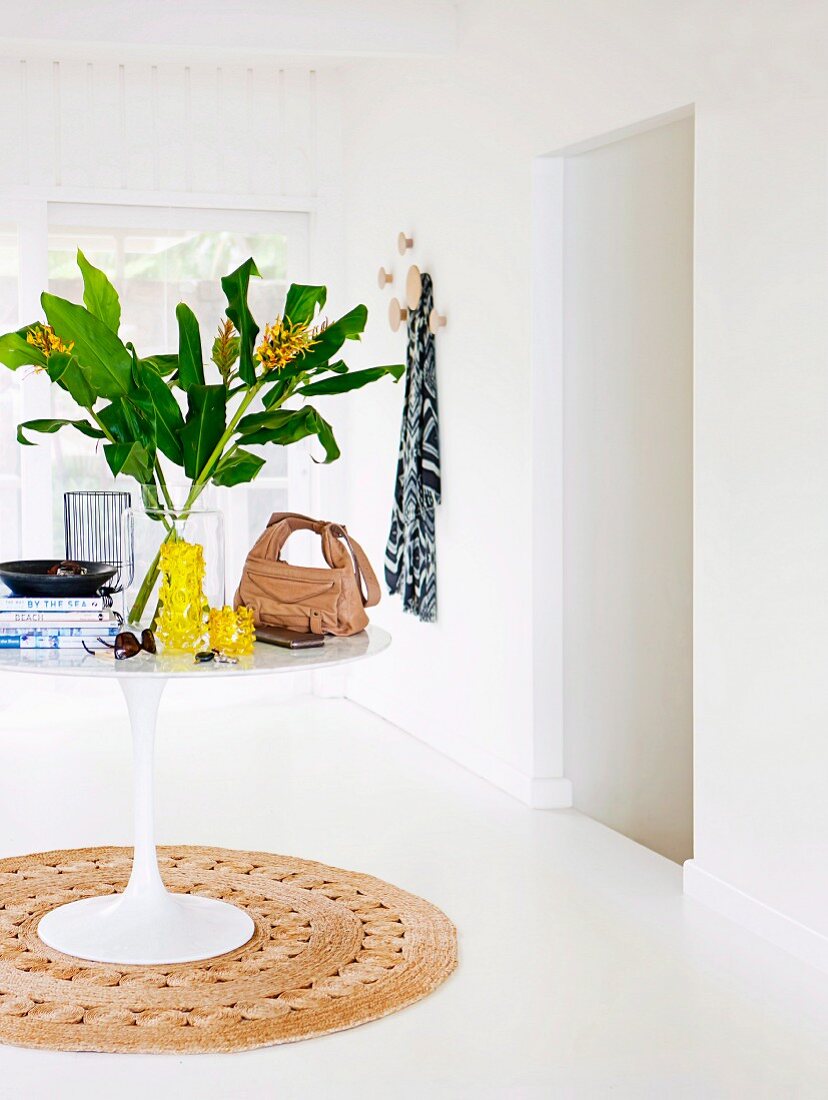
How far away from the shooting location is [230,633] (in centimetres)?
271

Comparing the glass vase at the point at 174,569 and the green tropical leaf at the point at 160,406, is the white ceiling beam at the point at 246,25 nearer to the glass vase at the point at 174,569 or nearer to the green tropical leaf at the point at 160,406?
the green tropical leaf at the point at 160,406

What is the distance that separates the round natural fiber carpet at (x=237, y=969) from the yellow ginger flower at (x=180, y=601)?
26.7 inches

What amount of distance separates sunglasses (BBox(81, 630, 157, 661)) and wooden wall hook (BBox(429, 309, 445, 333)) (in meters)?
2.36

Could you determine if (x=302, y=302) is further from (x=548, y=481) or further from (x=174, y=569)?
(x=548, y=481)

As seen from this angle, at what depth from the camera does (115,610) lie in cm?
280

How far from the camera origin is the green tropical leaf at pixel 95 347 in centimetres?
278

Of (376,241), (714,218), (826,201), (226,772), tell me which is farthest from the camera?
(376,241)

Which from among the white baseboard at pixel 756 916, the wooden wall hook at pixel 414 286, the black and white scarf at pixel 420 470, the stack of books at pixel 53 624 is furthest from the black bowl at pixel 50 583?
the wooden wall hook at pixel 414 286

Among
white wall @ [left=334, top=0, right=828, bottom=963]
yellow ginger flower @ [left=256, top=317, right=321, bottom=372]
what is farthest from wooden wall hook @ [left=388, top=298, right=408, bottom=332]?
yellow ginger flower @ [left=256, top=317, right=321, bottom=372]

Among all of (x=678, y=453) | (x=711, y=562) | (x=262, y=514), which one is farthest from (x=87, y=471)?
(x=711, y=562)

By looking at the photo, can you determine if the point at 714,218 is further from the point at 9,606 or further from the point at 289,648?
the point at 9,606

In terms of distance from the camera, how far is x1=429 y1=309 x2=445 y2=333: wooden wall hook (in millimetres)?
4750

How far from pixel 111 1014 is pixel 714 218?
2.16m

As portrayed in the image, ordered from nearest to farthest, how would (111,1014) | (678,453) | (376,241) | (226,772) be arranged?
(111,1014)
(678,453)
(226,772)
(376,241)
